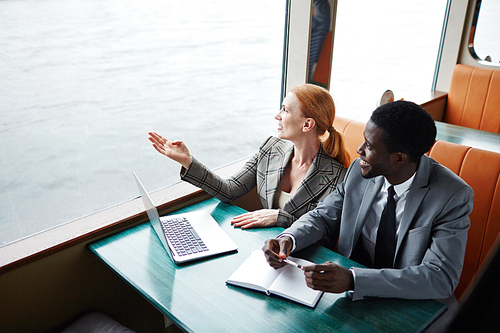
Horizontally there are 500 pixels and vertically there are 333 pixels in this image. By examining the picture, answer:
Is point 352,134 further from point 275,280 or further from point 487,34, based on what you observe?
point 487,34

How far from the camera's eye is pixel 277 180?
186 centimetres

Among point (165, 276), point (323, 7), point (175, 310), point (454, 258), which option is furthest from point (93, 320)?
point (323, 7)

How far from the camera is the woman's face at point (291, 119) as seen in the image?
1767 millimetres

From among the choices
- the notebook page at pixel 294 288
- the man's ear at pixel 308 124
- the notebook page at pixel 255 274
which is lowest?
the notebook page at pixel 255 274

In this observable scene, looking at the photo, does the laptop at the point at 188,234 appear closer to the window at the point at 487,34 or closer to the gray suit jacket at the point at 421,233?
the gray suit jacket at the point at 421,233

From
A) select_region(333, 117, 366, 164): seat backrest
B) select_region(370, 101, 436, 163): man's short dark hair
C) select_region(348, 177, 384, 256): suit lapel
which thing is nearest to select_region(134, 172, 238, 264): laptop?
select_region(348, 177, 384, 256): suit lapel

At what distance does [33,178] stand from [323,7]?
1.86m

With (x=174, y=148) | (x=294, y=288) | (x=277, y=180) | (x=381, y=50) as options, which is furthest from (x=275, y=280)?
(x=381, y=50)

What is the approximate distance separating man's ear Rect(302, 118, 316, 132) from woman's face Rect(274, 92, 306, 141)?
0.01 m

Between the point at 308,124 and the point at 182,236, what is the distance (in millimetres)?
763

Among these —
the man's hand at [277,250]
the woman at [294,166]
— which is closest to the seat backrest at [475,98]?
the woman at [294,166]

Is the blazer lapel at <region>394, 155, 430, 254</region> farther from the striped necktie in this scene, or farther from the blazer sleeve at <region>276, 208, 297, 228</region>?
the blazer sleeve at <region>276, 208, 297, 228</region>

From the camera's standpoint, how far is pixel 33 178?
152cm

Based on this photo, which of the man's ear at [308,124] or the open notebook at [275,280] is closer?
the open notebook at [275,280]
